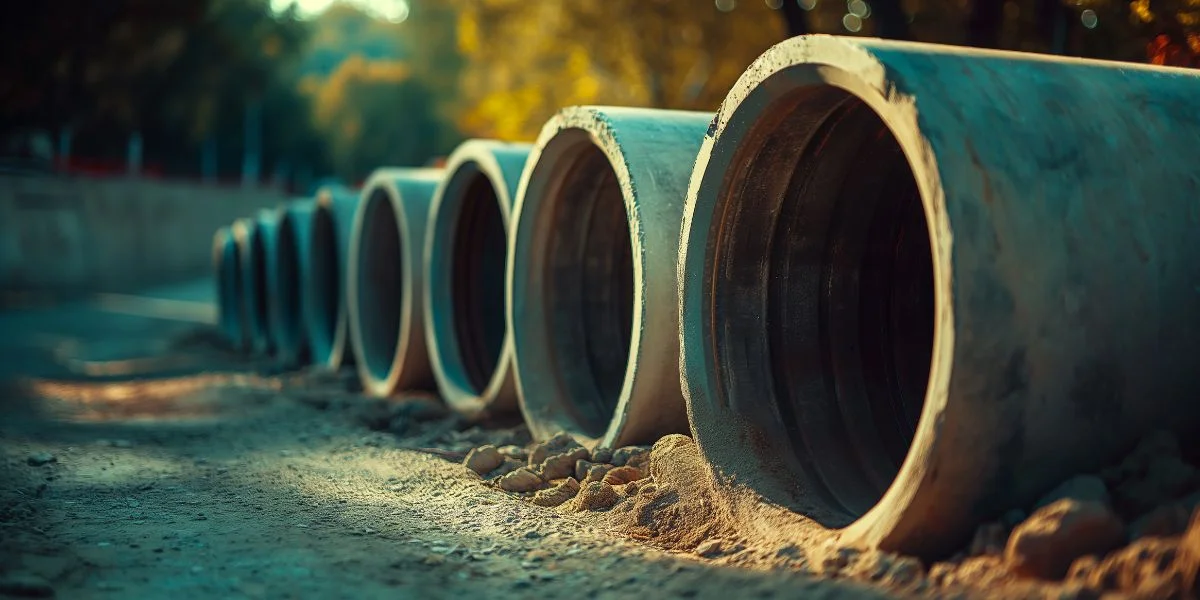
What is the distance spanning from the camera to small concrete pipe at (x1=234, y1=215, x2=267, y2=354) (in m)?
15.6

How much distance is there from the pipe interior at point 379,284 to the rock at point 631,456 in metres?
4.61

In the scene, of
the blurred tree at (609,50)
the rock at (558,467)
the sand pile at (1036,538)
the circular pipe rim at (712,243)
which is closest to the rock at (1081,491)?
the sand pile at (1036,538)

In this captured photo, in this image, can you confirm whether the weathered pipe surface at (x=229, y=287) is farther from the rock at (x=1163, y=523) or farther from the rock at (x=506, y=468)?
the rock at (x=1163, y=523)

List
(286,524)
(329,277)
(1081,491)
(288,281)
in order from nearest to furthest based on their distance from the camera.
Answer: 1. (1081,491)
2. (286,524)
3. (329,277)
4. (288,281)

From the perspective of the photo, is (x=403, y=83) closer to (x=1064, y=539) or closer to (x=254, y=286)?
(x=254, y=286)

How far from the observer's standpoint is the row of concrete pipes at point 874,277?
3467mm

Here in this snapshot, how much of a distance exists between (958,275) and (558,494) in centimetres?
235

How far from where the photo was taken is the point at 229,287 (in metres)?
18.2

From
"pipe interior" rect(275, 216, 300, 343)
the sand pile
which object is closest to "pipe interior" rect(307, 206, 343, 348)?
"pipe interior" rect(275, 216, 300, 343)

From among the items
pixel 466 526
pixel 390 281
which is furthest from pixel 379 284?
pixel 466 526

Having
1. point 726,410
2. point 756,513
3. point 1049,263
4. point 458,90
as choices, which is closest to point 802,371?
point 726,410

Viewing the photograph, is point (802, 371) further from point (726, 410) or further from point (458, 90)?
point (458, 90)

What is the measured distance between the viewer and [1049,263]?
3482mm

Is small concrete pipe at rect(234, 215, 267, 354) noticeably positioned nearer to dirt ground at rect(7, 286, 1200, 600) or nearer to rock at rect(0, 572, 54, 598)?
dirt ground at rect(7, 286, 1200, 600)
